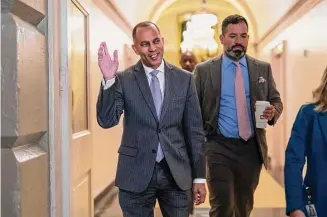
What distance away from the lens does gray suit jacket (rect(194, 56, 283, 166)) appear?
10.9 feet

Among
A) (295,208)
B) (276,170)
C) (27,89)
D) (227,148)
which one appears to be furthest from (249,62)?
(276,170)

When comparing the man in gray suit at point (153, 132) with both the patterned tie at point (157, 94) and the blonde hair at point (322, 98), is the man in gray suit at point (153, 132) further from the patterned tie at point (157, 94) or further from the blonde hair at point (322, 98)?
the blonde hair at point (322, 98)

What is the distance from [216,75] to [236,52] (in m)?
0.20

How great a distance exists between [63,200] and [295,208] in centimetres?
103

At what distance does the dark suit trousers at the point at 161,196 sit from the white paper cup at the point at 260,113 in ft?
2.65

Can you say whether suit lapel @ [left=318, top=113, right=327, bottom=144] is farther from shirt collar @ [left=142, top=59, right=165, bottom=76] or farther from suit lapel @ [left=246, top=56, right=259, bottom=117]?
suit lapel @ [left=246, top=56, right=259, bottom=117]

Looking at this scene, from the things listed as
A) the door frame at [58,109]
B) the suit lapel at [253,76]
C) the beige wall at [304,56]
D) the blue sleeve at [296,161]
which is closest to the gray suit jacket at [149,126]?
the door frame at [58,109]

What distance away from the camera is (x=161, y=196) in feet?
8.42

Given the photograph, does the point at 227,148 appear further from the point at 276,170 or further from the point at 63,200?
the point at 276,170

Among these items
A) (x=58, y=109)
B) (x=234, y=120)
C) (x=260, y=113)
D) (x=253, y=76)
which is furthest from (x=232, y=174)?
(x=58, y=109)

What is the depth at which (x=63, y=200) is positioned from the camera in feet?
7.64

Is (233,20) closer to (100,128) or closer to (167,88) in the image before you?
(167,88)

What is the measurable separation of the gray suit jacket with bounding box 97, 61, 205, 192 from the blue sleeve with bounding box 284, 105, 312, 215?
0.54 m

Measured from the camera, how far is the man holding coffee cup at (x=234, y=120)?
129 inches
